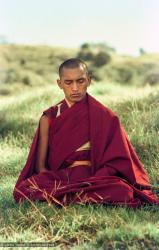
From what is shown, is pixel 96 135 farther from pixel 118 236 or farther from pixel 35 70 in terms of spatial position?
pixel 35 70

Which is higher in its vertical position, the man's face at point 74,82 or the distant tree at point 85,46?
the distant tree at point 85,46

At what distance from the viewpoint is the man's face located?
5.23 metres

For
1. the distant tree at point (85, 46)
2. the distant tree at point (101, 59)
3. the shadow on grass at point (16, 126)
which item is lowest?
the shadow on grass at point (16, 126)

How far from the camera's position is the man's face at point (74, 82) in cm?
523

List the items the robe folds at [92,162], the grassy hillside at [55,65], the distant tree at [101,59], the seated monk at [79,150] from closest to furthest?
the robe folds at [92,162], the seated monk at [79,150], the grassy hillside at [55,65], the distant tree at [101,59]

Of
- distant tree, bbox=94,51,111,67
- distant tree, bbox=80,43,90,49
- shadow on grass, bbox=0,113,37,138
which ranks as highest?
distant tree, bbox=80,43,90,49

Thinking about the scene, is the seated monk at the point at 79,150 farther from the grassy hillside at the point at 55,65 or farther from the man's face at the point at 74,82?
the grassy hillside at the point at 55,65

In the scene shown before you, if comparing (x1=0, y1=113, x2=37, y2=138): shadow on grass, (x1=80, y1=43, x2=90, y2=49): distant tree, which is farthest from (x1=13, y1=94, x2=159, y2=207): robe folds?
(x1=80, y1=43, x2=90, y2=49): distant tree

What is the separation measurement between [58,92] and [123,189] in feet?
22.5

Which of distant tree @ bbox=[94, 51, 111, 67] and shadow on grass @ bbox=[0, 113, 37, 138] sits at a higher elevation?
distant tree @ bbox=[94, 51, 111, 67]

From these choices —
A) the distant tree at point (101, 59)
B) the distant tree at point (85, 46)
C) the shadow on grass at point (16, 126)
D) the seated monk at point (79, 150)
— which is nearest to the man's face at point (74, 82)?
the seated monk at point (79, 150)

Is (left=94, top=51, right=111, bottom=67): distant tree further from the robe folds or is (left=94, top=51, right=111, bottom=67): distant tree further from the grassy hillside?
the robe folds

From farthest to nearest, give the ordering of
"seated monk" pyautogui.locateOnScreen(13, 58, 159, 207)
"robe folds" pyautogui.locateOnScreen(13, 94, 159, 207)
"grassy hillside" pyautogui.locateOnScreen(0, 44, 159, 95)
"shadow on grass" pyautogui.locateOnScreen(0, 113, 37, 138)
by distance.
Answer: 1. "grassy hillside" pyautogui.locateOnScreen(0, 44, 159, 95)
2. "shadow on grass" pyautogui.locateOnScreen(0, 113, 37, 138)
3. "seated monk" pyautogui.locateOnScreen(13, 58, 159, 207)
4. "robe folds" pyautogui.locateOnScreen(13, 94, 159, 207)

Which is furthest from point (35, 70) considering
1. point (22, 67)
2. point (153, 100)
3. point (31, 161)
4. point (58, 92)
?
point (31, 161)
